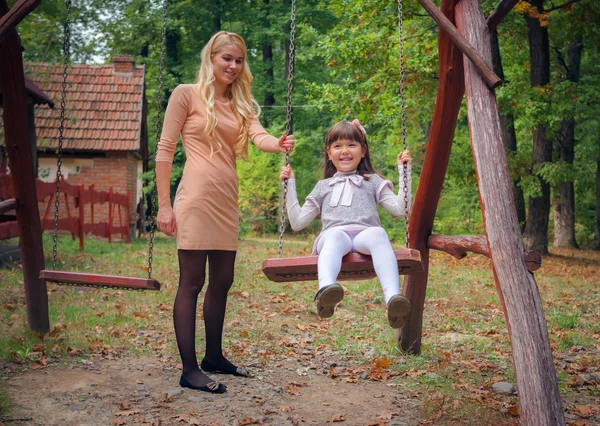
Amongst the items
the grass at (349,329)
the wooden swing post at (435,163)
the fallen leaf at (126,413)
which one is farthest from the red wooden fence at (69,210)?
the wooden swing post at (435,163)

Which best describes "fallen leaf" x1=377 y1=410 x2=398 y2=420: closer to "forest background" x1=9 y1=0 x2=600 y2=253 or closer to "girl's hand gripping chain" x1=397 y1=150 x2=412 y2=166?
"girl's hand gripping chain" x1=397 y1=150 x2=412 y2=166

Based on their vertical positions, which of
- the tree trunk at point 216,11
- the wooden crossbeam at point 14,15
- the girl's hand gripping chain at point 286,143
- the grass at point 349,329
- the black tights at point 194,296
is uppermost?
the tree trunk at point 216,11

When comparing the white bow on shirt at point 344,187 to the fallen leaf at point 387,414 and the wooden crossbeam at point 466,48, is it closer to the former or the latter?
the wooden crossbeam at point 466,48

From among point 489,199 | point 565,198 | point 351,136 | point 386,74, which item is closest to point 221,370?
point 351,136

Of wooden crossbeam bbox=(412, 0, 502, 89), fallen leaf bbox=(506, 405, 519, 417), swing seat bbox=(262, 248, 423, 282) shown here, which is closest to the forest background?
swing seat bbox=(262, 248, 423, 282)

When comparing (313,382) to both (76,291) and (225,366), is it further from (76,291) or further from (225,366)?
(76,291)

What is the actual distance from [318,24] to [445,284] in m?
14.9

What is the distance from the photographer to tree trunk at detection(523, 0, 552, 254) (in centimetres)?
1501

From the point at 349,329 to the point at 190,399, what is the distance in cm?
311

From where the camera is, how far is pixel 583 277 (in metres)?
12.8

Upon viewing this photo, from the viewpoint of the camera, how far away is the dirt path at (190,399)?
157 inches

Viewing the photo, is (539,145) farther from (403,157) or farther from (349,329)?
(403,157)

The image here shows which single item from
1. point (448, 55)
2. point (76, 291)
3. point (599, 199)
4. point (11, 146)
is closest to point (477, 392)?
point (448, 55)

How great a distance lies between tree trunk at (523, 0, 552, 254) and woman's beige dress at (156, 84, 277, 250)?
39.0 ft
